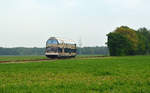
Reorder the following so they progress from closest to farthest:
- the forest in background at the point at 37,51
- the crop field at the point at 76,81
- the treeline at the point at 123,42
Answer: the crop field at the point at 76,81 < the treeline at the point at 123,42 < the forest in background at the point at 37,51

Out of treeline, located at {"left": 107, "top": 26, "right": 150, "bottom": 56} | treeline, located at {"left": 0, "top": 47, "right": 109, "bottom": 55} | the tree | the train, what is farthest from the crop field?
treeline, located at {"left": 0, "top": 47, "right": 109, "bottom": 55}

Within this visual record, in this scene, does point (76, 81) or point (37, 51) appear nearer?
point (76, 81)

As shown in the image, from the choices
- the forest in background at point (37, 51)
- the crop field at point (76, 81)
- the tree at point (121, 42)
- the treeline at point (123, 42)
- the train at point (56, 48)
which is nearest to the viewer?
the crop field at point (76, 81)

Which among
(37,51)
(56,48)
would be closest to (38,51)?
(37,51)

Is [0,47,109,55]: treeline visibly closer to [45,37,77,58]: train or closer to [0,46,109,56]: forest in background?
[0,46,109,56]: forest in background

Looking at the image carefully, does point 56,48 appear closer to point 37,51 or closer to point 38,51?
point 38,51

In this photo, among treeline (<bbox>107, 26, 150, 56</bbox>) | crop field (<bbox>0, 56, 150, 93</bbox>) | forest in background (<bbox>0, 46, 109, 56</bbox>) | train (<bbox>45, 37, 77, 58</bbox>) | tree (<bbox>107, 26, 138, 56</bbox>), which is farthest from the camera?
forest in background (<bbox>0, 46, 109, 56</bbox>)

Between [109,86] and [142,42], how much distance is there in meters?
80.8

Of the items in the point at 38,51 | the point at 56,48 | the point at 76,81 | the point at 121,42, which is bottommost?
the point at 76,81

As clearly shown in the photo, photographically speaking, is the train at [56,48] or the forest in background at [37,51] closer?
the train at [56,48]

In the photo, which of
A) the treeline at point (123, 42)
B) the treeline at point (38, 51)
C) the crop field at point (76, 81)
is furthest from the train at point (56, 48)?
the treeline at point (38, 51)

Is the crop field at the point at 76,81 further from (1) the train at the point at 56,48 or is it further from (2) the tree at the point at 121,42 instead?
(2) the tree at the point at 121,42

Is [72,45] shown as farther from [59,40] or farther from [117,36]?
[117,36]

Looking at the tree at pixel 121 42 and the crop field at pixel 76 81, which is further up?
the tree at pixel 121 42
